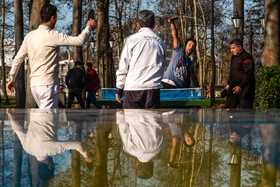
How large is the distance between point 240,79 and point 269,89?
340 centimetres

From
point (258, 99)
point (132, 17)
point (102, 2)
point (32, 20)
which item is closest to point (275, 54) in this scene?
point (258, 99)

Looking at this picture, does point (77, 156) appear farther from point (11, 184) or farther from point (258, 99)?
point (258, 99)

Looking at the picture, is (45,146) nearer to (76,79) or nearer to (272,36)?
(272,36)

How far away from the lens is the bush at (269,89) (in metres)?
10.8

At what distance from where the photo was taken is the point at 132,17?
1555 inches

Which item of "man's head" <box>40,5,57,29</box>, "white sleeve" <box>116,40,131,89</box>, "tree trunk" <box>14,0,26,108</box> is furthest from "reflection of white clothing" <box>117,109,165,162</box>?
"tree trunk" <box>14,0,26,108</box>

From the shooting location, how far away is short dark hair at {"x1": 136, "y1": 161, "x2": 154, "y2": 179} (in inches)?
56.9

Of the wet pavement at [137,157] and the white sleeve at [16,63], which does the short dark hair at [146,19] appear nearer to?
the white sleeve at [16,63]

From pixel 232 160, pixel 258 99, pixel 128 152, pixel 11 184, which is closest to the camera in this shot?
pixel 11 184

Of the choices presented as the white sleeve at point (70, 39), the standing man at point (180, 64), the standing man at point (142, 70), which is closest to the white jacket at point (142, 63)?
the standing man at point (142, 70)

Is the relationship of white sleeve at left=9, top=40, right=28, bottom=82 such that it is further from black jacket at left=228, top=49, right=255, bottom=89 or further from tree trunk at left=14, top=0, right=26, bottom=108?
tree trunk at left=14, top=0, right=26, bottom=108

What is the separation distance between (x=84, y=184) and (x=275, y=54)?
1295 cm

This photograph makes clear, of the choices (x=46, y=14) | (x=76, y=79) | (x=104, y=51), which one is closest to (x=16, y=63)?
(x=46, y=14)

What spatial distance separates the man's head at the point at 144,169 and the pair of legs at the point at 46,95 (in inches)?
160
